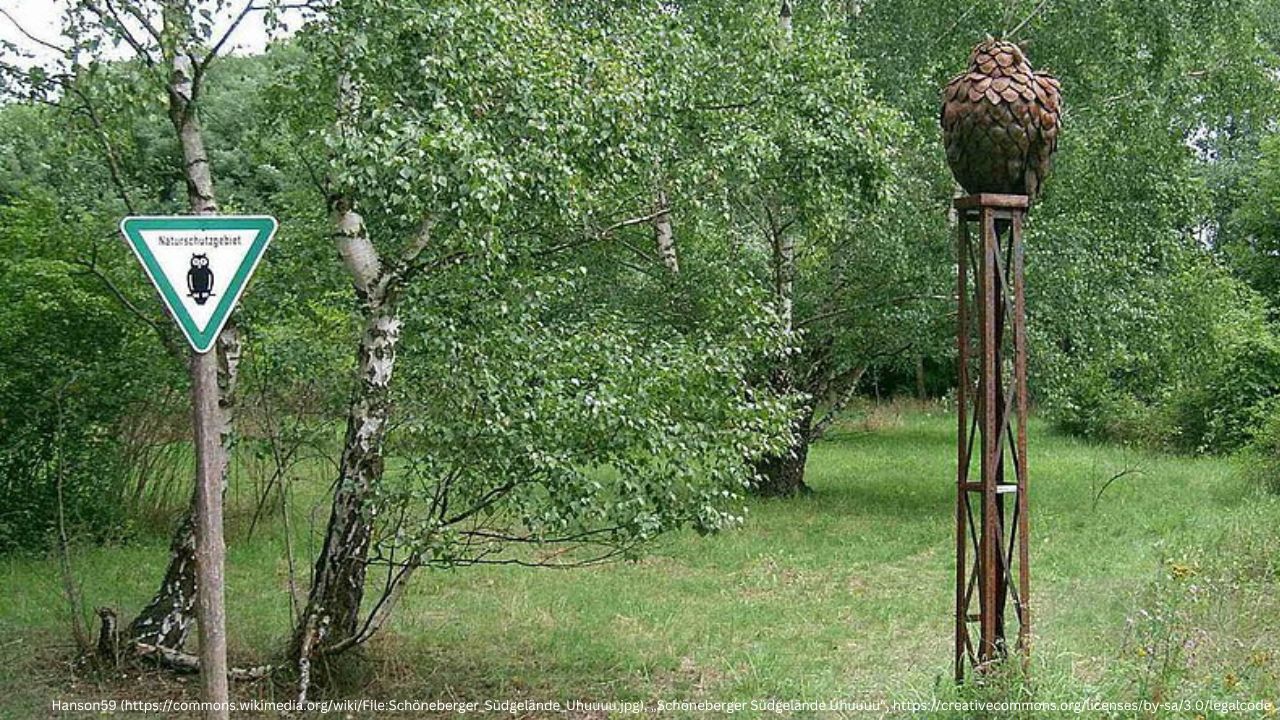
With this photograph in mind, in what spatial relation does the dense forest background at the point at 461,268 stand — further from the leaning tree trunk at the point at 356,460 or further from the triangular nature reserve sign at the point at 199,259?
the triangular nature reserve sign at the point at 199,259

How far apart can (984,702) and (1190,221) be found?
362 inches

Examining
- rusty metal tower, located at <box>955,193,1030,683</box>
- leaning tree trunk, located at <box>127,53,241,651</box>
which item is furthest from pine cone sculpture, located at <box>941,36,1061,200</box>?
leaning tree trunk, located at <box>127,53,241,651</box>

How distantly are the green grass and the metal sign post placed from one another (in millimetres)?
2556

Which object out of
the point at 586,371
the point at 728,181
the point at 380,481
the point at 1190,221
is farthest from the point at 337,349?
the point at 1190,221

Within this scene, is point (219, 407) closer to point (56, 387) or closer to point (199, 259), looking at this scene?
point (199, 259)

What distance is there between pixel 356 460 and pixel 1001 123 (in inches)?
126

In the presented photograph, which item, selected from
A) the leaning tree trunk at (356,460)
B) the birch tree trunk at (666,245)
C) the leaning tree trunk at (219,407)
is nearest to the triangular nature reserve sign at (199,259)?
the leaning tree trunk at (356,460)

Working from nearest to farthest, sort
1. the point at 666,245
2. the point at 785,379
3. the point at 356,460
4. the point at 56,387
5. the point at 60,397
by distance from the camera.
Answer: the point at 356,460 → the point at 56,387 → the point at 60,397 → the point at 666,245 → the point at 785,379

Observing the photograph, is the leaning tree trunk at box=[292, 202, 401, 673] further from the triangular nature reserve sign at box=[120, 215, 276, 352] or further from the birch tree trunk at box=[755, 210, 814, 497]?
the birch tree trunk at box=[755, 210, 814, 497]

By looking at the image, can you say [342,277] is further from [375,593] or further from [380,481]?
[375,593]

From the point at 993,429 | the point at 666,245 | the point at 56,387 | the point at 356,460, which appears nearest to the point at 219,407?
the point at 356,460

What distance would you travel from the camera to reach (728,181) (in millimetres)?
7141

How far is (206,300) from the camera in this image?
3.60 meters

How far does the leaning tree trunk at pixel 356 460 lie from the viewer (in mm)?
5820
